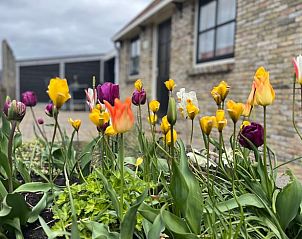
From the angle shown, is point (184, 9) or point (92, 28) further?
point (92, 28)

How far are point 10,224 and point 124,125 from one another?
60cm

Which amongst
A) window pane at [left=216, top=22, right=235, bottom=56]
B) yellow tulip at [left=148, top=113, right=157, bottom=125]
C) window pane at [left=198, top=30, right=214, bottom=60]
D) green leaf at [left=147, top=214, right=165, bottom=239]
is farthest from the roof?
green leaf at [left=147, top=214, right=165, bottom=239]

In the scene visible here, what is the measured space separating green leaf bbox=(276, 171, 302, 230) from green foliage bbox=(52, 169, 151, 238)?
0.46 metres

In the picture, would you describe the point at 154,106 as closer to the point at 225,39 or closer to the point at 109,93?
the point at 109,93

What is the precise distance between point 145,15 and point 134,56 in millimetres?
2511

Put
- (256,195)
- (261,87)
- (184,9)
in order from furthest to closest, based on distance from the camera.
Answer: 1. (184,9)
2. (256,195)
3. (261,87)

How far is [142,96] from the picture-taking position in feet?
4.86

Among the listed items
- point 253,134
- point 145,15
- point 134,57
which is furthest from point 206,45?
point 253,134

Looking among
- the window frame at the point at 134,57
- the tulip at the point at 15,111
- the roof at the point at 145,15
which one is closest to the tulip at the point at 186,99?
the tulip at the point at 15,111

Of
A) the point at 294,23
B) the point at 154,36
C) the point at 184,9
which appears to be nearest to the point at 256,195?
the point at 294,23

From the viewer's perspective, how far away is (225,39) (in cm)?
657

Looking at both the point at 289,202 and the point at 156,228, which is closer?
the point at 156,228

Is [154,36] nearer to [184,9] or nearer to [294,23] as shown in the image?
[184,9]

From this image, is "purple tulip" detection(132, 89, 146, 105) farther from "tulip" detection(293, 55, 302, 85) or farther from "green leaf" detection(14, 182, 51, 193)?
"tulip" detection(293, 55, 302, 85)
